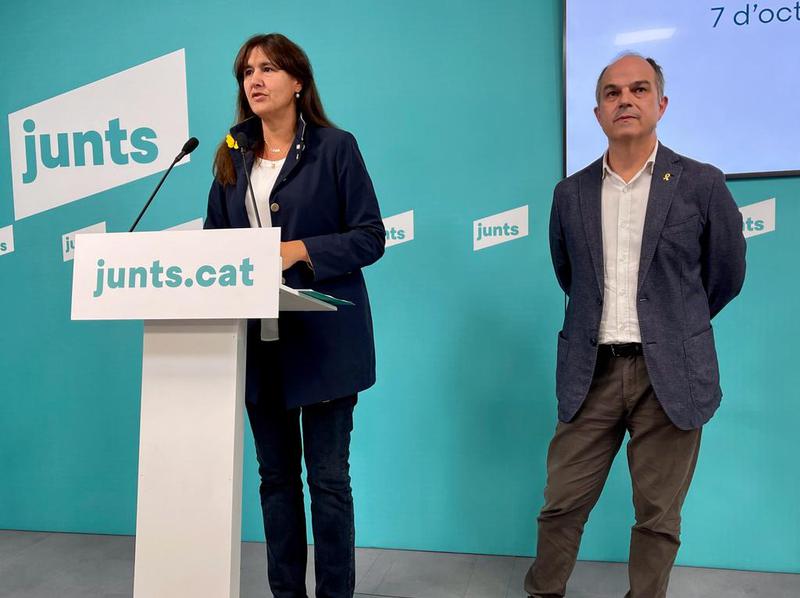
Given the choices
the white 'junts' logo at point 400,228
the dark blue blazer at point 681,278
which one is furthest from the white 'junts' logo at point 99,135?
the dark blue blazer at point 681,278

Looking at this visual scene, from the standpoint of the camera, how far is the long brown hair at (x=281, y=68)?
1.70 meters

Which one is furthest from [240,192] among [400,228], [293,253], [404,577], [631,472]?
[404,577]

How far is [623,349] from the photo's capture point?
5.85 ft

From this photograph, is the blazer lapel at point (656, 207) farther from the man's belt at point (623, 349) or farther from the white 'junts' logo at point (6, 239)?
the white 'junts' logo at point (6, 239)

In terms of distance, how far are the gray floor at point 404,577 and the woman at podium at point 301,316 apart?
53 centimetres

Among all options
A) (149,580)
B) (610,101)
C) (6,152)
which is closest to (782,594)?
(610,101)

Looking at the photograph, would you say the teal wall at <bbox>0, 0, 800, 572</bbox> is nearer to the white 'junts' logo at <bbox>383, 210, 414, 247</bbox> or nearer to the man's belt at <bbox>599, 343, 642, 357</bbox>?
the white 'junts' logo at <bbox>383, 210, 414, 247</bbox>

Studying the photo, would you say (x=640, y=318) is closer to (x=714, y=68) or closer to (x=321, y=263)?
(x=321, y=263)

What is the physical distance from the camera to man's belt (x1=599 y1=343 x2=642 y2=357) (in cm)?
177

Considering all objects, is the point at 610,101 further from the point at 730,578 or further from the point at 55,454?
the point at 55,454

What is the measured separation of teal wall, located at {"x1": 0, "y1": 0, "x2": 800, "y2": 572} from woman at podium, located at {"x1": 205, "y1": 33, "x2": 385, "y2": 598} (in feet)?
2.53

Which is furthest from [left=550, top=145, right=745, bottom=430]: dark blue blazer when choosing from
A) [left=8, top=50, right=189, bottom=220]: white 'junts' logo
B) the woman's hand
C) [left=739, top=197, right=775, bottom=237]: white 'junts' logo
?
[left=8, top=50, right=189, bottom=220]: white 'junts' logo

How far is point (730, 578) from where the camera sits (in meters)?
2.24

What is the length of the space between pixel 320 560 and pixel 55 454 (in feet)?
5.16
